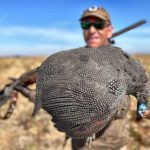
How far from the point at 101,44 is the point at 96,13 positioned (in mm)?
283

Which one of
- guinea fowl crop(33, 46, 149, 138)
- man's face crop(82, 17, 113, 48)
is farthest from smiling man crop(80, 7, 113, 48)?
guinea fowl crop(33, 46, 149, 138)

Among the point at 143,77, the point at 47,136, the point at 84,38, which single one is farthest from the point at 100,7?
the point at 47,136

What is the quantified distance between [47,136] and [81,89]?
9.90 m

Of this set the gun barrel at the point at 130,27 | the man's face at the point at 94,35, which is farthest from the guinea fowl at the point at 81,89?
the gun barrel at the point at 130,27

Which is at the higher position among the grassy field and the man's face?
the man's face

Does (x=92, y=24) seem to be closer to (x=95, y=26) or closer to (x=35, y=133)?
(x=95, y=26)

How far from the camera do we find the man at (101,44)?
15.3ft

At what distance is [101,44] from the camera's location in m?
4.77

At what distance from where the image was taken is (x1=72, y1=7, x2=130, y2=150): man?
4.67m

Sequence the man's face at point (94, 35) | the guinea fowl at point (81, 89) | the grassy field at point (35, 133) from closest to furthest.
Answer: the guinea fowl at point (81, 89) → the man's face at point (94, 35) → the grassy field at point (35, 133)

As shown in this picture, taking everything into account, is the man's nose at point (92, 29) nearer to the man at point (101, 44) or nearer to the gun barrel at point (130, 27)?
the man at point (101, 44)

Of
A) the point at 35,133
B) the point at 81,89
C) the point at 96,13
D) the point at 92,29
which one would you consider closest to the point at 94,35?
the point at 92,29

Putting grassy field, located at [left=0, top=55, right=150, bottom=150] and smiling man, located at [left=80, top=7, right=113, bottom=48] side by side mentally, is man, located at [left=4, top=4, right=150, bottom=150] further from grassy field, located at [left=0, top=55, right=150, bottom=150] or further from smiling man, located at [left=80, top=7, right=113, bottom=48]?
grassy field, located at [left=0, top=55, right=150, bottom=150]

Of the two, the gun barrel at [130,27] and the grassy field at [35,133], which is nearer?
the gun barrel at [130,27]
